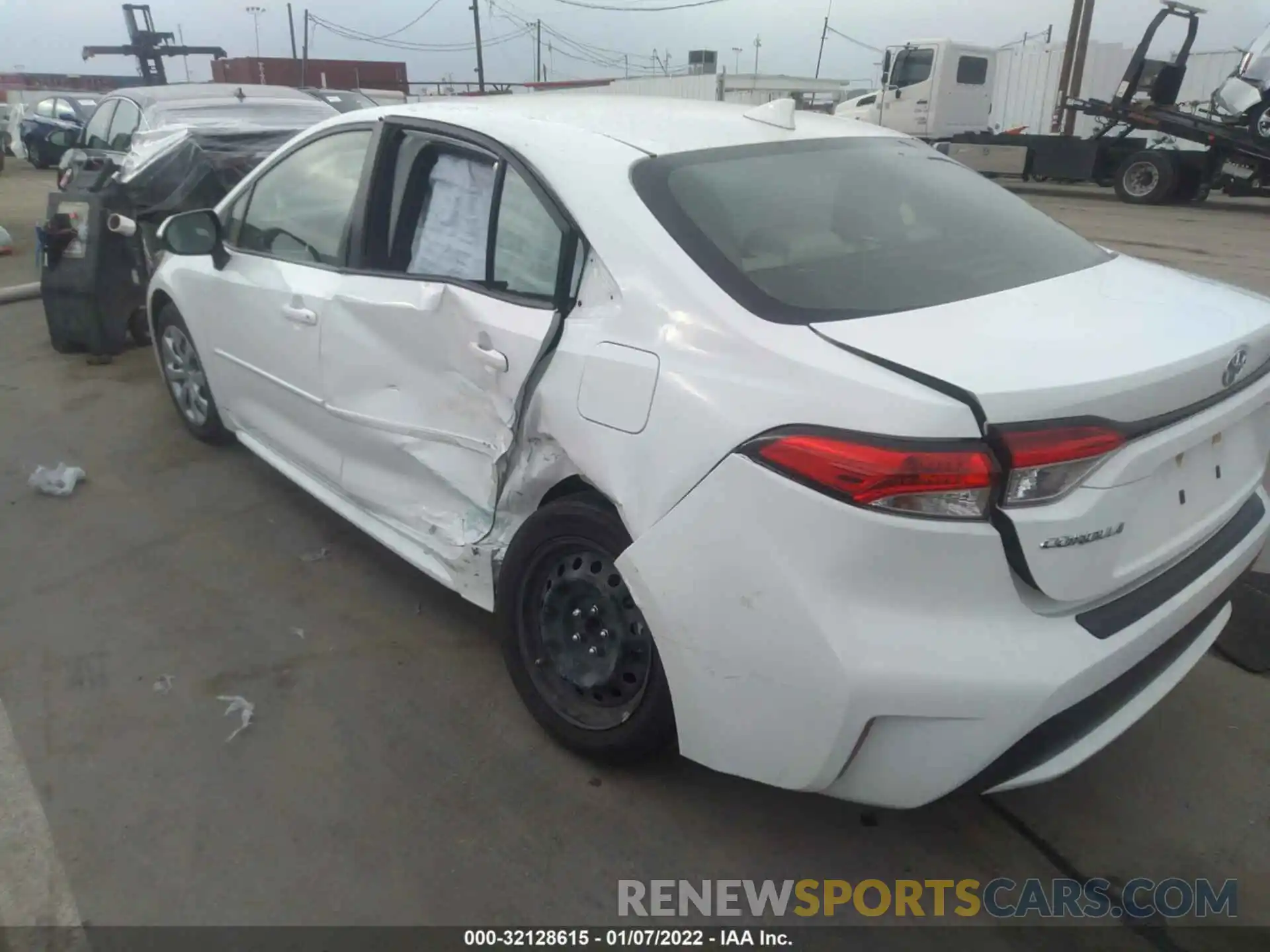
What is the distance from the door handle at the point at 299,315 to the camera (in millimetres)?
3373

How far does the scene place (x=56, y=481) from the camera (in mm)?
4496

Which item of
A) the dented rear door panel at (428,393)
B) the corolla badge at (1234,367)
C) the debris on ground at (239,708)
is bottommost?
the debris on ground at (239,708)

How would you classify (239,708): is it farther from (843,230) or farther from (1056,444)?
(1056,444)

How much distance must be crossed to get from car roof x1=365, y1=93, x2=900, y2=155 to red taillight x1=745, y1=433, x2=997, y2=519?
1130mm

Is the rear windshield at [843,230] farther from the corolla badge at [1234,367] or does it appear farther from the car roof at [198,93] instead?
the car roof at [198,93]

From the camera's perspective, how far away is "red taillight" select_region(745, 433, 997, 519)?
1.79 m

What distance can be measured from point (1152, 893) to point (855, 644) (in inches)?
42.4

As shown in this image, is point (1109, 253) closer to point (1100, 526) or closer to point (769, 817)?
point (1100, 526)

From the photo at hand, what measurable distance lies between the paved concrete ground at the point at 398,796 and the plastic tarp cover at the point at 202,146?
372cm

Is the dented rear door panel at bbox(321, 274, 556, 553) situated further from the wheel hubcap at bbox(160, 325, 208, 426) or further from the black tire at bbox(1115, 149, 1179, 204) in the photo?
the black tire at bbox(1115, 149, 1179, 204)

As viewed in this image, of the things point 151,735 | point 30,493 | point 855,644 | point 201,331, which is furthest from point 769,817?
point 30,493

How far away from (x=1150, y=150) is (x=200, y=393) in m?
16.9

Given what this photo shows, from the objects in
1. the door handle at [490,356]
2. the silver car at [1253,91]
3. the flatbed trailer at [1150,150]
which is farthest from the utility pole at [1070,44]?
the door handle at [490,356]

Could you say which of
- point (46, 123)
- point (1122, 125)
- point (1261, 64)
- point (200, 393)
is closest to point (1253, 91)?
point (1261, 64)
